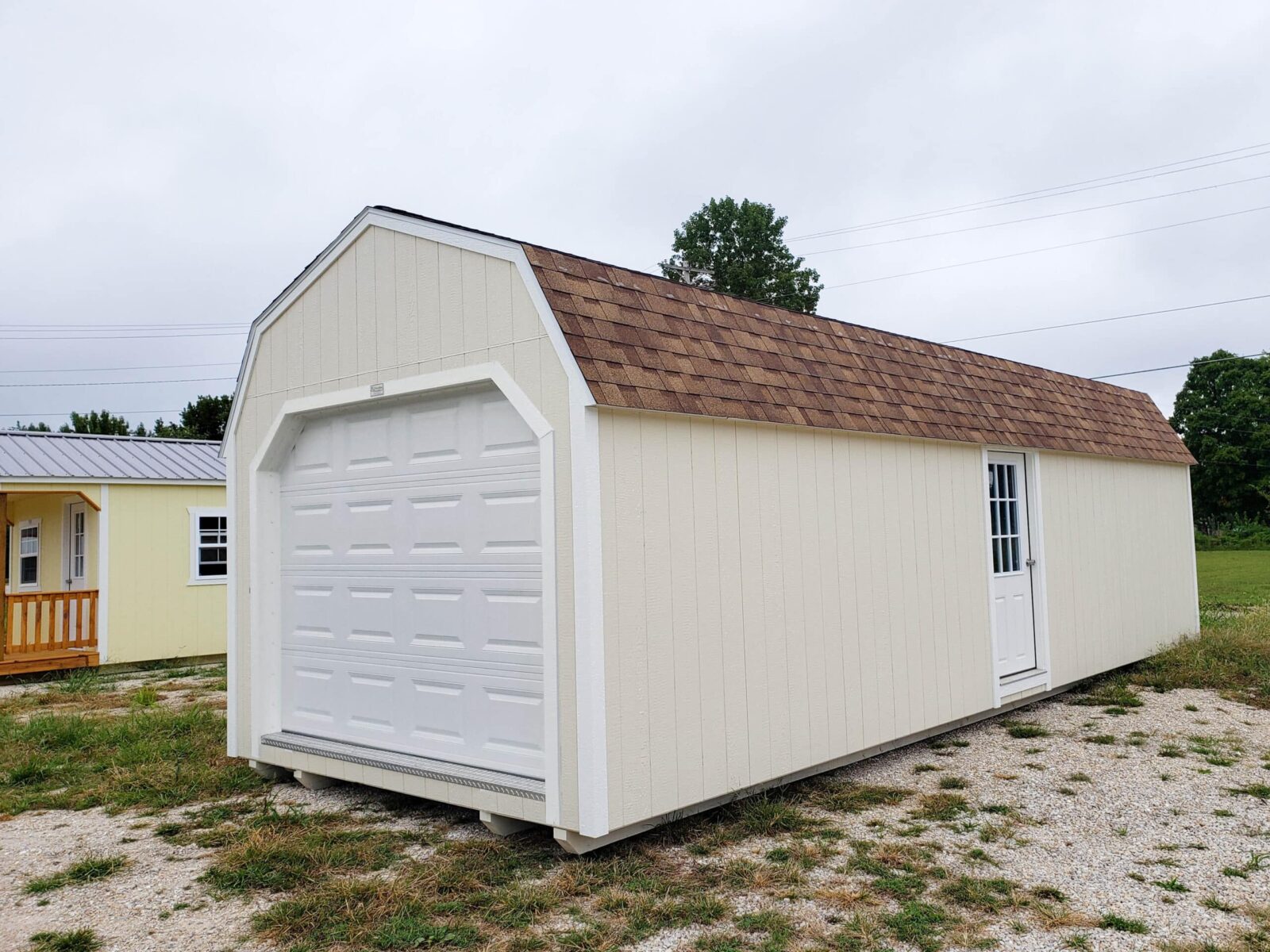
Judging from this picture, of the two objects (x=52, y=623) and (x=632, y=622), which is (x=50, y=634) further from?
(x=632, y=622)

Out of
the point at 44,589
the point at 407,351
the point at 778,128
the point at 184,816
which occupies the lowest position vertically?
the point at 184,816

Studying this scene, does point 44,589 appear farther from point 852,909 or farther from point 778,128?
point 778,128

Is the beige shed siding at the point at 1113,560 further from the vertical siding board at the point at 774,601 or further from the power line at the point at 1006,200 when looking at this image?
the power line at the point at 1006,200

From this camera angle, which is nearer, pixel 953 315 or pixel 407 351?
pixel 407 351

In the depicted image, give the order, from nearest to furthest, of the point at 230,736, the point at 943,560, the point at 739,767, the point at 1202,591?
1. the point at 739,767
2. the point at 230,736
3. the point at 943,560
4. the point at 1202,591

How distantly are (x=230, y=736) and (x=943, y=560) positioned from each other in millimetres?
4917

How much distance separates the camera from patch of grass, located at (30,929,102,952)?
3.45 m

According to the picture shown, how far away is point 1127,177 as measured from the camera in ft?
83.9

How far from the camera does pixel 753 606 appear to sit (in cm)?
499

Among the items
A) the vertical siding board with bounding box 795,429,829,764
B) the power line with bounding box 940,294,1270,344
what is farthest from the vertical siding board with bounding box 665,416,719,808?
the power line with bounding box 940,294,1270,344

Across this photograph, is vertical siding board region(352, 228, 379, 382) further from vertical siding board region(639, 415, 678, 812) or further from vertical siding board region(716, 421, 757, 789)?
vertical siding board region(716, 421, 757, 789)

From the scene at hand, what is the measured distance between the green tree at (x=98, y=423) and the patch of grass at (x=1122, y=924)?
34.6 m

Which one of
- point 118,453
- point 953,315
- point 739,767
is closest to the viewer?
point 739,767

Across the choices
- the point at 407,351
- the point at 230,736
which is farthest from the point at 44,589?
the point at 407,351
